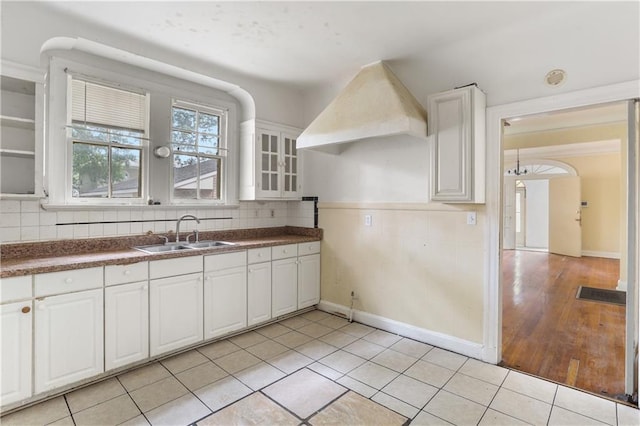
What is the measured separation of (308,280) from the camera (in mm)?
4117

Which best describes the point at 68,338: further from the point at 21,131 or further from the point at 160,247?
the point at 21,131

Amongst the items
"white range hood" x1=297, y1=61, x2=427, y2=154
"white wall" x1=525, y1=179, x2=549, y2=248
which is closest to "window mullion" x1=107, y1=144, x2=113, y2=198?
"white range hood" x1=297, y1=61, x2=427, y2=154

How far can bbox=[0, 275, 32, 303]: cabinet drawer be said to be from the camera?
208 centimetres

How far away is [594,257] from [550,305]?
544cm

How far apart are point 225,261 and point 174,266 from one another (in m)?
0.50

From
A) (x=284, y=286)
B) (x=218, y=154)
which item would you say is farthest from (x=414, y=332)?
(x=218, y=154)

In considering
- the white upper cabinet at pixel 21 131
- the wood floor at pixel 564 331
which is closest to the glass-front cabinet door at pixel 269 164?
the white upper cabinet at pixel 21 131

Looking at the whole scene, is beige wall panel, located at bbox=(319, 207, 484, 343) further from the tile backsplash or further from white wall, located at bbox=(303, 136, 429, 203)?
the tile backsplash

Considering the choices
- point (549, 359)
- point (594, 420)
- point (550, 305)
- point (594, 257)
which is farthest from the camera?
point (594, 257)

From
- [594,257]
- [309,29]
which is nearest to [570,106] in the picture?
[309,29]

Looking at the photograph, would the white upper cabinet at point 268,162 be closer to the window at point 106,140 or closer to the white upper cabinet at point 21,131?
the window at point 106,140

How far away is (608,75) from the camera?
2369mm

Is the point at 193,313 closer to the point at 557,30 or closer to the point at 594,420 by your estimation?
the point at 594,420

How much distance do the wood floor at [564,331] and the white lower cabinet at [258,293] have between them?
2343mm
